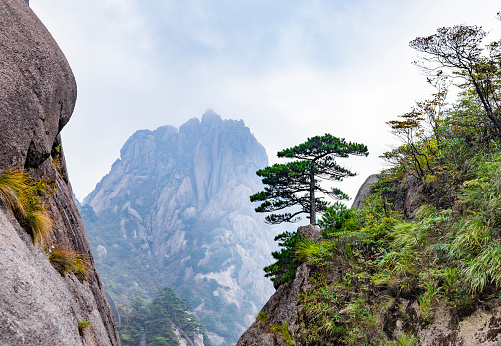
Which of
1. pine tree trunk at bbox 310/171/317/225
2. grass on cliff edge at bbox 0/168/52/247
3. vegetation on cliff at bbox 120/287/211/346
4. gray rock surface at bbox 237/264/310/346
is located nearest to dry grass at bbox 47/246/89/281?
grass on cliff edge at bbox 0/168/52/247

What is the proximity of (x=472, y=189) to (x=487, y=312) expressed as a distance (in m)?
2.69

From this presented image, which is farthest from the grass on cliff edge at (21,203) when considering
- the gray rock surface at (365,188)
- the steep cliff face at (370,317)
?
the gray rock surface at (365,188)

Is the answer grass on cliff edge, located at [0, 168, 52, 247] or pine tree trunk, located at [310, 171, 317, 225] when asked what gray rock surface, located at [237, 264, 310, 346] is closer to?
pine tree trunk, located at [310, 171, 317, 225]

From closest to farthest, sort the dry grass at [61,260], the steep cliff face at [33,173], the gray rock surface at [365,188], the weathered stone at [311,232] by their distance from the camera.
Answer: the steep cliff face at [33,173], the dry grass at [61,260], the weathered stone at [311,232], the gray rock surface at [365,188]

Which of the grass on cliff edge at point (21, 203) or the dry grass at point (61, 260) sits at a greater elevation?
the grass on cliff edge at point (21, 203)

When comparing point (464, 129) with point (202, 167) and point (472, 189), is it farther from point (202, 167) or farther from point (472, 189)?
point (202, 167)

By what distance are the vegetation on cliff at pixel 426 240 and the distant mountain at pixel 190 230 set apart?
9353cm

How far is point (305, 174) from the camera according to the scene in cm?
1145

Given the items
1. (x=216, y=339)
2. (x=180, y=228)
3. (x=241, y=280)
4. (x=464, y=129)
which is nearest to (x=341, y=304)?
(x=464, y=129)

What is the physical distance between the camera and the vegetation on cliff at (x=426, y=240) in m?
4.33

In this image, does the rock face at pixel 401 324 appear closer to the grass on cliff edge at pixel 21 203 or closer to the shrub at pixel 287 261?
the shrub at pixel 287 261

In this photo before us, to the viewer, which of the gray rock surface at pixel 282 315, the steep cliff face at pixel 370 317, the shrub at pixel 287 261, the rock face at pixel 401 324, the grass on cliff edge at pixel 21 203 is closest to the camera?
the grass on cliff edge at pixel 21 203

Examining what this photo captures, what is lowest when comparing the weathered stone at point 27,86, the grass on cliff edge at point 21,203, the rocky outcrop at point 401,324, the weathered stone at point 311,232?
the rocky outcrop at point 401,324

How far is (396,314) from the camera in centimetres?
495
